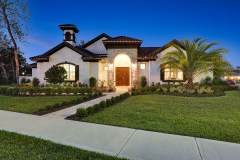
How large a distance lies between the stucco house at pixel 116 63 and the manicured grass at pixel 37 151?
1358 centimetres

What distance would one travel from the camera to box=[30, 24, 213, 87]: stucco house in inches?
Answer: 668

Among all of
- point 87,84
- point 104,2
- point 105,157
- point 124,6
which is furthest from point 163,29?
point 105,157

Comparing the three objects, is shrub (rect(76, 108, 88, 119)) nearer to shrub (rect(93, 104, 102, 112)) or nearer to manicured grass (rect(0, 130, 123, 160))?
shrub (rect(93, 104, 102, 112))

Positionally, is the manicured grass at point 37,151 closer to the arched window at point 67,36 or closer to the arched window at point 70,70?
the arched window at point 70,70

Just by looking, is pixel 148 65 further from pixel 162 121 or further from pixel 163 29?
pixel 163 29

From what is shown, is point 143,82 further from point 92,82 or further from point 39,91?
point 39,91

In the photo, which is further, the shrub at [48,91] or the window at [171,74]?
the window at [171,74]

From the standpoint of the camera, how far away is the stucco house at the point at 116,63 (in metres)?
17.0

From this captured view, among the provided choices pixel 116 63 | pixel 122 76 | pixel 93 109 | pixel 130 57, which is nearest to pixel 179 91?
pixel 130 57

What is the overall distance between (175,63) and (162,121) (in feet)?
34.4

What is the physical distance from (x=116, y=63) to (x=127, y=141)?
1498 cm

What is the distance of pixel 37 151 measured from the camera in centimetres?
329

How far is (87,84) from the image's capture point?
17.5 meters

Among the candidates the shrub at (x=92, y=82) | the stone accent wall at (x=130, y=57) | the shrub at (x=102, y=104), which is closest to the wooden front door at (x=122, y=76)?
the stone accent wall at (x=130, y=57)
